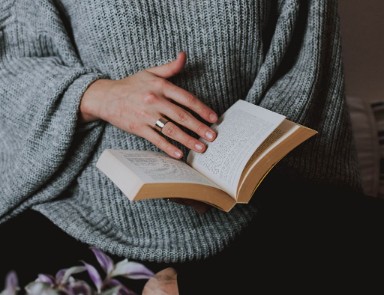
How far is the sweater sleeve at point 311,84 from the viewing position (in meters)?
0.99

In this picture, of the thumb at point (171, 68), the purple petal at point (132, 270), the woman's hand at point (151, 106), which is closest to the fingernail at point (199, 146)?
the woman's hand at point (151, 106)

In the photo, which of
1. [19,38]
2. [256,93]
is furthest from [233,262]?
[19,38]

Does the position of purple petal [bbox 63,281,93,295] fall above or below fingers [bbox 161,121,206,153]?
above

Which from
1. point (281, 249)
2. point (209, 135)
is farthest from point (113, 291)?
point (281, 249)

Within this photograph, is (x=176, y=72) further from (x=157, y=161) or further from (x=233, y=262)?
(x=233, y=262)

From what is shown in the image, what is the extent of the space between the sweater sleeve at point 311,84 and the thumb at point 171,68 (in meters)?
0.18

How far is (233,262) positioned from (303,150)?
29 cm

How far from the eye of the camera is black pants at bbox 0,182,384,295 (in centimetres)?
83

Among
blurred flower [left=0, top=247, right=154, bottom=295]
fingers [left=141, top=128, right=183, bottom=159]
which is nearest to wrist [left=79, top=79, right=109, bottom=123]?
fingers [left=141, top=128, right=183, bottom=159]

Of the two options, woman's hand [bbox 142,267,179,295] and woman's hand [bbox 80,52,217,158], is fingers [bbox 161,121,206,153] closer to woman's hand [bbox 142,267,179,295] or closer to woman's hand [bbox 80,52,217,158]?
woman's hand [bbox 80,52,217,158]

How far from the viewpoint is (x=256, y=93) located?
3.25 feet

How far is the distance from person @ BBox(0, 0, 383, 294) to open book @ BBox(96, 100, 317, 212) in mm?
46

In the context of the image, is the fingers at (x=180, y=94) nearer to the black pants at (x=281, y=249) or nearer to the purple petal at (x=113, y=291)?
the black pants at (x=281, y=249)

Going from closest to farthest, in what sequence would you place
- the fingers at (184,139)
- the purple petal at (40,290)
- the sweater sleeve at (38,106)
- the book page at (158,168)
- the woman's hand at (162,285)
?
the purple petal at (40,290) < the woman's hand at (162,285) < the book page at (158,168) < the fingers at (184,139) < the sweater sleeve at (38,106)
